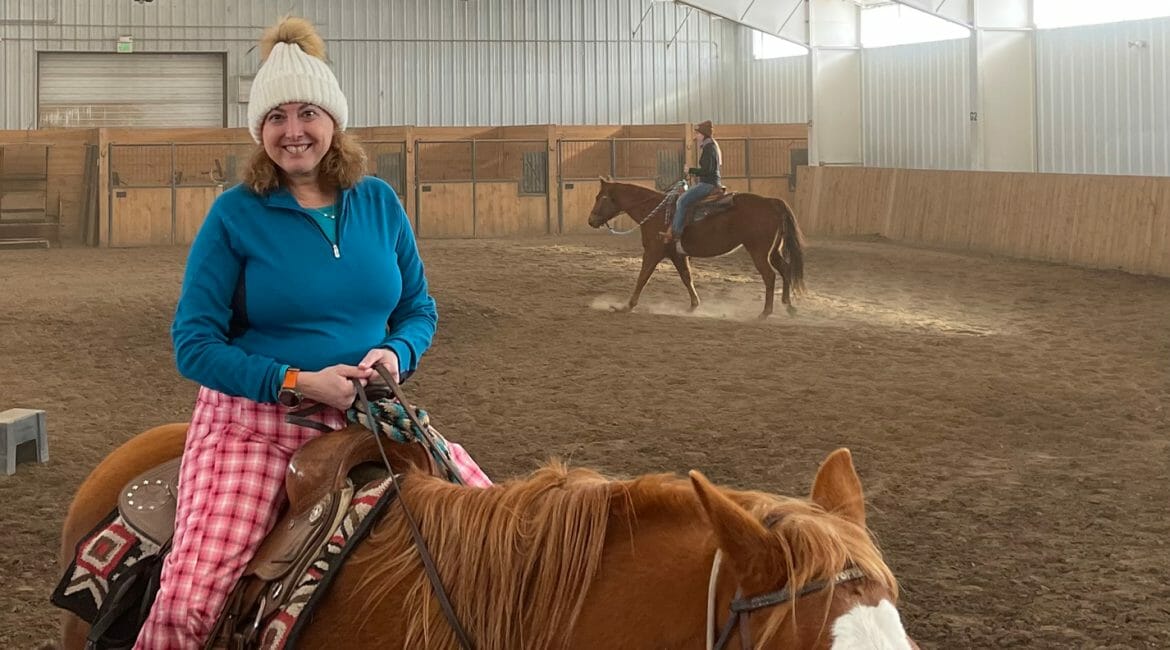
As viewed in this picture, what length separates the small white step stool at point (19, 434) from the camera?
688cm

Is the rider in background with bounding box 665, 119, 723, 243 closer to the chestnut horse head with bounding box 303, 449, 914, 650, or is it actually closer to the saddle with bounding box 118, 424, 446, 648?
the saddle with bounding box 118, 424, 446, 648

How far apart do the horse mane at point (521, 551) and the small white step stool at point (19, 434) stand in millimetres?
5537

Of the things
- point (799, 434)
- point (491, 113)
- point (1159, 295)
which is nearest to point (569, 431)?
point (799, 434)

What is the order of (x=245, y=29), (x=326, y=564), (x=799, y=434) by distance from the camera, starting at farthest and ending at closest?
(x=245, y=29) → (x=799, y=434) → (x=326, y=564)

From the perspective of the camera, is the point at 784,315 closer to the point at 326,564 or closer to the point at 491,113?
the point at 326,564

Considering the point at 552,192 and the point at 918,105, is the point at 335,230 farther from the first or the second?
the point at 918,105

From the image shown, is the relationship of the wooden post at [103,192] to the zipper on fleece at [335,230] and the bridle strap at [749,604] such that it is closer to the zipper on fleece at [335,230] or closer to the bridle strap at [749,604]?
the zipper on fleece at [335,230]

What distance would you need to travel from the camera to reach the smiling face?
2.43m

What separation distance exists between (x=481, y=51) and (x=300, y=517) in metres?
28.7

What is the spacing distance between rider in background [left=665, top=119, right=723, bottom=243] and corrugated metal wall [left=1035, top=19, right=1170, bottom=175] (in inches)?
270

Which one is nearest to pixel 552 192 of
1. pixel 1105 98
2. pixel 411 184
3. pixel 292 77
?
pixel 411 184

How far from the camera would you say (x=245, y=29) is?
94.3 ft

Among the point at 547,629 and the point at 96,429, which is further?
the point at 96,429

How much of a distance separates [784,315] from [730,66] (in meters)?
18.7
